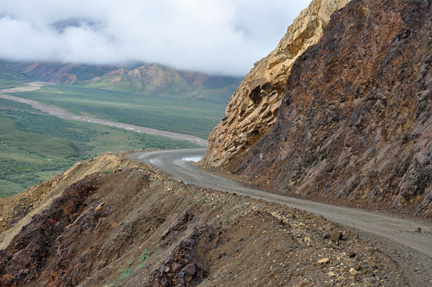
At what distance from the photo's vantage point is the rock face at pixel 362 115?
18.7m

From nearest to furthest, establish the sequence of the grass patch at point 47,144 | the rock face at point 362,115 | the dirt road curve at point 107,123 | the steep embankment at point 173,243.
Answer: the steep embankment at point 173,243 < the rock face at point 362,115 < the grass patch at point 47,144 < the dirt road curve at point 107,123

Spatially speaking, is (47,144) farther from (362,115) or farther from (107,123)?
(362,115)

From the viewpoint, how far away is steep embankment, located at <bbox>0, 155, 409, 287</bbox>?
995 centimetres

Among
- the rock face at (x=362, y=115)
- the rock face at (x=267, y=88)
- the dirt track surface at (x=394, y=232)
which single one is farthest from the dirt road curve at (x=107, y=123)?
the dirt track surface at (x=394, y=232)

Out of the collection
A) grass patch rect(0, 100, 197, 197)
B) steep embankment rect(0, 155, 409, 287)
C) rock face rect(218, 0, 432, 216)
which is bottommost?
grass patch rect(0, 100, 197, 197)

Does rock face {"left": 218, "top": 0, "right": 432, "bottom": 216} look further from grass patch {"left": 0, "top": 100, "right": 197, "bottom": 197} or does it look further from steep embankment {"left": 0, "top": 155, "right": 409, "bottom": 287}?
grass patch {"left": 0, "top": 100, "right": 197, "bottom": 197}

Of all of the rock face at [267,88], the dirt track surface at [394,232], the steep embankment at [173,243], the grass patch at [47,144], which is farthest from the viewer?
the grass patch at [47,144]

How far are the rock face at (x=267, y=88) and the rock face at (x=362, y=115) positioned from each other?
3592 millimetres

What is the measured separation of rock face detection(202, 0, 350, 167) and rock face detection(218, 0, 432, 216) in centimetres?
359

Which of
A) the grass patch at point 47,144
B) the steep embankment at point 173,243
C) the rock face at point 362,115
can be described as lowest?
the grass patch at point 47,144

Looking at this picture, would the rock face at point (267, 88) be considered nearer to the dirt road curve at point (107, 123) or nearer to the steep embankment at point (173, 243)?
the steep embankment at point (173, 243)

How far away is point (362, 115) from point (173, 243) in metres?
13.0

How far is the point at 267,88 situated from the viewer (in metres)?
36.4

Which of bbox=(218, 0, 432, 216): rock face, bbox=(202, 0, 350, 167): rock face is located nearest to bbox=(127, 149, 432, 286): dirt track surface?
bbox=(218, 0, 432, 216): rock face
